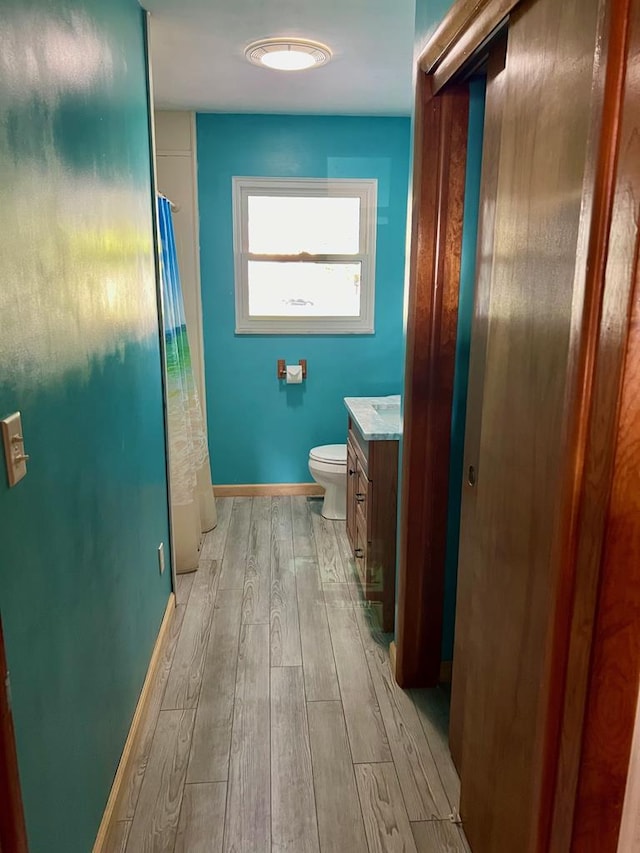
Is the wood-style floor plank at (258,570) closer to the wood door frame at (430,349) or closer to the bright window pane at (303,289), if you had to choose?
the wood door frame at (430,349)

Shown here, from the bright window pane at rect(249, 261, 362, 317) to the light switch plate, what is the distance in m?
3.15

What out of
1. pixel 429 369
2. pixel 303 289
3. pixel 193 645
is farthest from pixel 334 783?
pixel 303 289

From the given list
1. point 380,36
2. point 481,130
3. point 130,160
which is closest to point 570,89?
point 481,130

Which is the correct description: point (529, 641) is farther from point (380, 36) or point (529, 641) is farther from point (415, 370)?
point (380, 36)

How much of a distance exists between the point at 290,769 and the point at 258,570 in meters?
1.38

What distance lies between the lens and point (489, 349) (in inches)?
59.0

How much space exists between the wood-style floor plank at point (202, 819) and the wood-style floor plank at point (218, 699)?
1.7 inches

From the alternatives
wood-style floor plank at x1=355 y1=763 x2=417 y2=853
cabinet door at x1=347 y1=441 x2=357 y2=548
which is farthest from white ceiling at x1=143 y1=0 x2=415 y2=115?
wood-style floor plank at x1=355 y1=763 x2=417 y2=853

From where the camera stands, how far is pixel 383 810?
1799 millimetres

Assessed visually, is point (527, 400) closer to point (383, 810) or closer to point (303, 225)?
point (383, 810)

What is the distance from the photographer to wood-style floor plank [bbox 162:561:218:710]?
230cm

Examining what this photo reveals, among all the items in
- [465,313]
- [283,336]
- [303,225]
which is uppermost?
[303,225]

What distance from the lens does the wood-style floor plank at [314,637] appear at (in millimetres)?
2357

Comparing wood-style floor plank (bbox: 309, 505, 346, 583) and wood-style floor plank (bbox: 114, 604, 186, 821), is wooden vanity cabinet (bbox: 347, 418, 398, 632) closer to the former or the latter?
wood-style floor plank (bbox: 309, 505, 346, 583)
